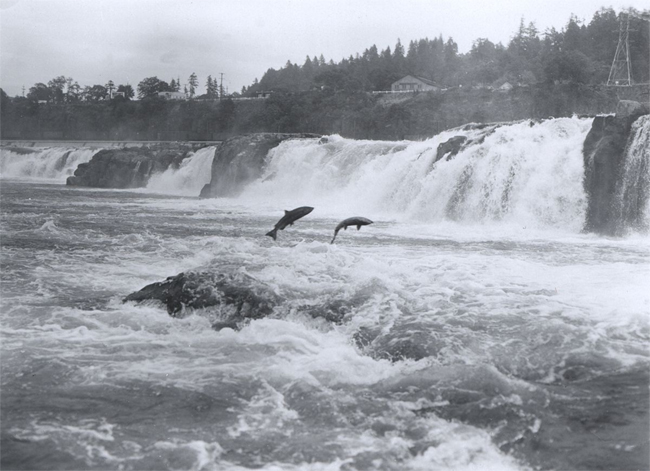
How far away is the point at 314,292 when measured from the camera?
8.40 m

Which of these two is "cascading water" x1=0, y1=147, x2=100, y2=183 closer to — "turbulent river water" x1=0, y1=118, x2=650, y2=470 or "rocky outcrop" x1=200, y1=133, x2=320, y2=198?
"rocky outcrop" x1=200, y1=133, x2=320, y2=198

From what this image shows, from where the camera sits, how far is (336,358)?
6152mm

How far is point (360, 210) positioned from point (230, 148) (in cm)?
1152

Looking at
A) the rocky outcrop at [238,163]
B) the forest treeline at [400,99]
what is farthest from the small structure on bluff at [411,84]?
the rocky outcrop at [238,163]

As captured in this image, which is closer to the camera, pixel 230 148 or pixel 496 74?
pixel 230 148

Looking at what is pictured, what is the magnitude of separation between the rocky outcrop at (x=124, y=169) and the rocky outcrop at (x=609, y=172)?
81.7ft

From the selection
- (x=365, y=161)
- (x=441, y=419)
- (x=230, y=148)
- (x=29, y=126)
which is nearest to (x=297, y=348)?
(x=441, y=419)

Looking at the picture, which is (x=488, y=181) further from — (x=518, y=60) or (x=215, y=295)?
(x=518, y=60)

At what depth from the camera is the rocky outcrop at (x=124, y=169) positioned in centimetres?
3694

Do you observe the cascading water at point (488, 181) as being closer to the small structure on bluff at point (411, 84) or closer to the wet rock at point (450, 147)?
the wet rock at point (450, 147)

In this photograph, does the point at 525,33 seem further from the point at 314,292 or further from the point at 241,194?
the point at 314,292

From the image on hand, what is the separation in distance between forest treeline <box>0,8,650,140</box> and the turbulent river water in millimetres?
35782

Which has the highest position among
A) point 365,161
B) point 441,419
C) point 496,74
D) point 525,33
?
point 525,33

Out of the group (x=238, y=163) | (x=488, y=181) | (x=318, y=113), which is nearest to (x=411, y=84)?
(x=318, y=113)
